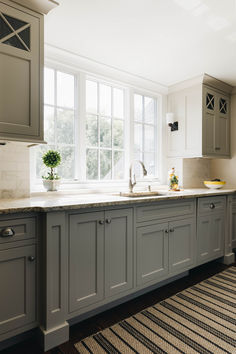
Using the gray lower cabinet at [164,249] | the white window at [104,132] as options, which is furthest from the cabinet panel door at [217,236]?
the white window at [104,132]

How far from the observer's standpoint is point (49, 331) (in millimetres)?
1574

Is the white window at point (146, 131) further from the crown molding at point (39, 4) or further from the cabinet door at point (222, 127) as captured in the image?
the crown molding at point (39, 4)

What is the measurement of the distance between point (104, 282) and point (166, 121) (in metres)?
2.47

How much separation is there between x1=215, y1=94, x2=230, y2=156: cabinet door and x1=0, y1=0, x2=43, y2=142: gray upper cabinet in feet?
8.56

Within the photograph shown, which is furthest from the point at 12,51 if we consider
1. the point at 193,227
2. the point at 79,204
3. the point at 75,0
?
the point at 193,227

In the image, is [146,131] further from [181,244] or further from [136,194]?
[181,244]

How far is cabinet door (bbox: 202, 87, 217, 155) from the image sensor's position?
3.24 metres

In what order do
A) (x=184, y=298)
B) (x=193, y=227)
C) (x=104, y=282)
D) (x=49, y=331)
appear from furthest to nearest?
(x=193, y=227), (x=184, y=298), (x=104, y=282), (x=49, y=331)

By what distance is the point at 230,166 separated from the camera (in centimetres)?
373

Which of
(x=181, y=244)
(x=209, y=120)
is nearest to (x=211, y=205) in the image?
(x=181, y=244)

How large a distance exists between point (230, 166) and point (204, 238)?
4.84 ft

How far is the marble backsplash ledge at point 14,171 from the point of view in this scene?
2043 mm

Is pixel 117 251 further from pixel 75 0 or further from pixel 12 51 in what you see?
pixel 75 0

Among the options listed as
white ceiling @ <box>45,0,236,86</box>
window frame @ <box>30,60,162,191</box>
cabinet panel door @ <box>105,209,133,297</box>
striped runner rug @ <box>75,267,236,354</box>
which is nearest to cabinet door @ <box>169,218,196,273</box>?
striped runner rug @ <box>75,267,236,354</box>
